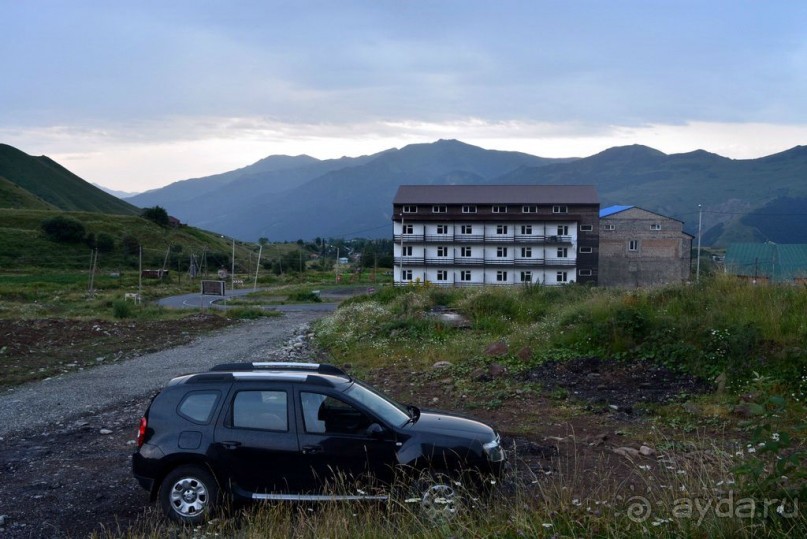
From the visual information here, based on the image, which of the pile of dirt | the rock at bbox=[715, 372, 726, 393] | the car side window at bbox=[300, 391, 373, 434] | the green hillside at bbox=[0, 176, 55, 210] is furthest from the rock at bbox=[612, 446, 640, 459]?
the green hillside at bbox=[0, 176, 55, 210]

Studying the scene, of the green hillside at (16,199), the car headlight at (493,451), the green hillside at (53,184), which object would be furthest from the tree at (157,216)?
the car headlight at (493,451)

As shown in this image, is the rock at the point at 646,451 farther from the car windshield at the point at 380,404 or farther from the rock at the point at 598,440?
the car windshield at the point at 380,404

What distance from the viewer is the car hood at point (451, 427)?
723 cm

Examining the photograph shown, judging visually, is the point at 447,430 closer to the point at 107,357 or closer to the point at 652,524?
the point at 652,524

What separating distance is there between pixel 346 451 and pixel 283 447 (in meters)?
0.64

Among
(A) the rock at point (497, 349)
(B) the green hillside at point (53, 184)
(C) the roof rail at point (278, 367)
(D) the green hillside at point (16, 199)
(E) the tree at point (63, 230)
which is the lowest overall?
(A) the rock at point (497, 349)

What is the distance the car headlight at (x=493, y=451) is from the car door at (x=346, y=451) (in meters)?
0.93

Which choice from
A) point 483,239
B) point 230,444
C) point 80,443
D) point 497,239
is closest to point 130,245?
point 483,239

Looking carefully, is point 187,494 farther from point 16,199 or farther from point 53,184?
point 53,184

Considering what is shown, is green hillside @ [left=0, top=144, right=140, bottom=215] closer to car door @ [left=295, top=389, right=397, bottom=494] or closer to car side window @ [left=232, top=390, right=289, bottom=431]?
car side window @ [left=232, top=390, right=289, bottom=431]

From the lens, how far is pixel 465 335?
1939 cm

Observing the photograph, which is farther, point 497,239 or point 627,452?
point 497,239

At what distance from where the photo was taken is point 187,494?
7.01m

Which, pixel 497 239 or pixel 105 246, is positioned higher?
pixel 497 239
